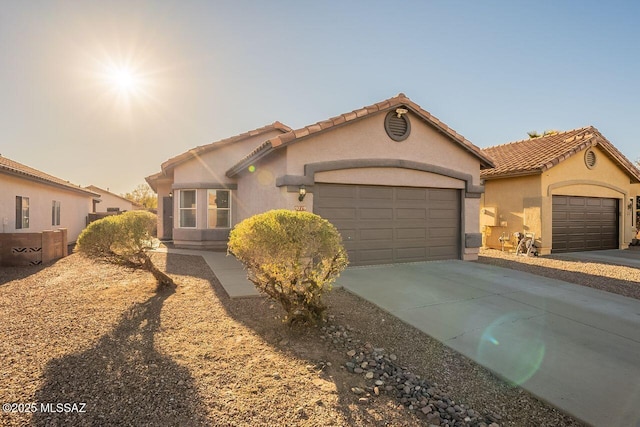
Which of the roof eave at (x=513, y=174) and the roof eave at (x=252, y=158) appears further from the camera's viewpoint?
the roof eave at (x=513, y=174)

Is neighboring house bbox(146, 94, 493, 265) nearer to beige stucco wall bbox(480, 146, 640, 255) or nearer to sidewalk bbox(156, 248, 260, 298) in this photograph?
sidewalk bbox(156, 248, 260, 298)

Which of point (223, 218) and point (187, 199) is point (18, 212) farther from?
point (223, 218)

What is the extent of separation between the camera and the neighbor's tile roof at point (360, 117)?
27.2 feet

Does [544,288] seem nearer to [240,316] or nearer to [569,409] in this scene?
[569,409]

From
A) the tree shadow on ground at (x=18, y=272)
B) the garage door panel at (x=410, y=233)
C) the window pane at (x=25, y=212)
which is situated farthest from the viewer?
the window pane at (x=25, y=212)

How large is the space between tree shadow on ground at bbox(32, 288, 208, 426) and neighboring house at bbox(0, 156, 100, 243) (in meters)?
11.4

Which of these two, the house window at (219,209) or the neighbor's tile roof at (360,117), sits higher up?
the neighbor's tile roof at (360,117)

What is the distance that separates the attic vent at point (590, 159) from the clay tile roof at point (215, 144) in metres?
13.5

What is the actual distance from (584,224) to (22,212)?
81.6 ft

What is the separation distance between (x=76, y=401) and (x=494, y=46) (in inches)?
533

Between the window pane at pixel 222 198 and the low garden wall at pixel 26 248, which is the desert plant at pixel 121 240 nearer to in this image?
the low garden wall at pixel 26 248

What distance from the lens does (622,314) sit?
A: 18.4 feet

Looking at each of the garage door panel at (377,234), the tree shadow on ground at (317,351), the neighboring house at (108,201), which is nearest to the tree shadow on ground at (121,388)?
the tree shadow on ground at (317,351)

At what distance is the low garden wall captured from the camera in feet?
33.9
